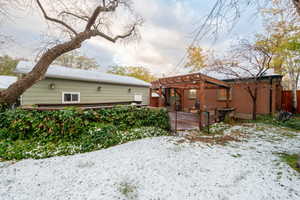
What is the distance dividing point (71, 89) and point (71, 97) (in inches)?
18.8

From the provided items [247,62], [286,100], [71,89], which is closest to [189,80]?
[247,62]

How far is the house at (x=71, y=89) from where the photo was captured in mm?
5953

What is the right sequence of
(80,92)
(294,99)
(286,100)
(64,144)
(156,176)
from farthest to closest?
1. (286,100)
2. (294,99)
3. (80,92)
4. (64,144)
5. (156,176)

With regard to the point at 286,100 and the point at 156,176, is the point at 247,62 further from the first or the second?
the point at 156,176

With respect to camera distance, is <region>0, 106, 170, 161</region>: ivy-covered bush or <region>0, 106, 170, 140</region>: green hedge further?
<region>0, 106, 170, 140</region>: green hedge

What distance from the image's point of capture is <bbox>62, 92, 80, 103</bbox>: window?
6.80 meters

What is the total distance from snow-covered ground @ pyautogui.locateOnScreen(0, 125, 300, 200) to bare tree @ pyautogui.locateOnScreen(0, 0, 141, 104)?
3764 mm

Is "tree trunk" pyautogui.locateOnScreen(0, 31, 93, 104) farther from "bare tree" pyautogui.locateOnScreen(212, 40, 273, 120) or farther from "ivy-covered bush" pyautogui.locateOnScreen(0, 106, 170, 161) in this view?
"bare tree" pyautogui.locateOnScreen(212, 40, 273, 120)

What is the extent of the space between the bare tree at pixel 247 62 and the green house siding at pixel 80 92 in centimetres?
676

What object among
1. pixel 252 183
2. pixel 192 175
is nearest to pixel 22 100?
pixel 192 175

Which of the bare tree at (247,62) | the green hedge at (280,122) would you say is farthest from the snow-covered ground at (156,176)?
the bare tree at (247,62)

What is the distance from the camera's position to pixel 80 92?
24.0 ft

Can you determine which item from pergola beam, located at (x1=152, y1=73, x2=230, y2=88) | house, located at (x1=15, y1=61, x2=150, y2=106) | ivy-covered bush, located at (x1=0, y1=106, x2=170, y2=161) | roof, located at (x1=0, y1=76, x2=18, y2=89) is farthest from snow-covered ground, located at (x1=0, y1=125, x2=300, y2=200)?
roof, located at (x1=0, y1=76, x2=18, y2=89)

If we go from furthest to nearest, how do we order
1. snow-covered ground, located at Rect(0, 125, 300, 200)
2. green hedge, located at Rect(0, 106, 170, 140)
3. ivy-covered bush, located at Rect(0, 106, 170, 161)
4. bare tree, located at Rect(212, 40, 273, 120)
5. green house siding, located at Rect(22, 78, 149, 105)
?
1. bare tree, located at Rect(212, 40, 273, 120)
2. green house siding, located at Rect(22, 78, 149, 105)
3. green hedge, located at Rect(0, 106, 170, 140)
4. ivy-covered bush, located at Rect(0, 106, 170, 161)
5. snow-covered ground, located at Rect(0, 125, 300, 200)
